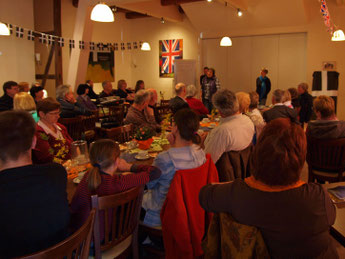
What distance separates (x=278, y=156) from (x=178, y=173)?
88 cm

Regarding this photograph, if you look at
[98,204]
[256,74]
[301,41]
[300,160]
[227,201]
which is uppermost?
[301,41]

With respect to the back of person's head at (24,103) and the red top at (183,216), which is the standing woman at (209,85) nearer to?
the back of person's head at (24,103)

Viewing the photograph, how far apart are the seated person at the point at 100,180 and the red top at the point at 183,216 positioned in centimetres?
22

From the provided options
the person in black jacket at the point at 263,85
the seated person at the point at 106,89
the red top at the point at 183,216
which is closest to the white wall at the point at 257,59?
the person in black jacket at the point at 263,85

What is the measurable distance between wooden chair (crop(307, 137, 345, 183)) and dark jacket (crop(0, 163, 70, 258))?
2.78m

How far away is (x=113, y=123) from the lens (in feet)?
18.5

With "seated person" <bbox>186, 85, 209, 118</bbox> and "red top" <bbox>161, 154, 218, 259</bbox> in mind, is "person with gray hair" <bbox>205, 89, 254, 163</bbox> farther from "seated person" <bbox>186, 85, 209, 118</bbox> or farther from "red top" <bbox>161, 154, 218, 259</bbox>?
"seated person" <bbox>186, 85, 209, 118</bbox>

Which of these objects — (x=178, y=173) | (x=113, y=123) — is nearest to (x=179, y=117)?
(x=178, y=173)

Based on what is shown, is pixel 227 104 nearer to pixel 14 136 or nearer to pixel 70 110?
pixel 14 136

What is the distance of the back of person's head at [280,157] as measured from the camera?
136 centimetres

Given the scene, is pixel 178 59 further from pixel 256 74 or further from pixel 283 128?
pixel 283 128

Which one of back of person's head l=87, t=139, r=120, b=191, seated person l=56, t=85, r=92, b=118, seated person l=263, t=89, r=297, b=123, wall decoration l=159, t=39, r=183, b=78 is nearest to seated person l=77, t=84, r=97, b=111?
seated person l=56, t=85, r=92, b=118

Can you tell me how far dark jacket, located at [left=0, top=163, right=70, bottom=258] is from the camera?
1.47 m

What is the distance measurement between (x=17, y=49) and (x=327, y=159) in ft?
25.5
